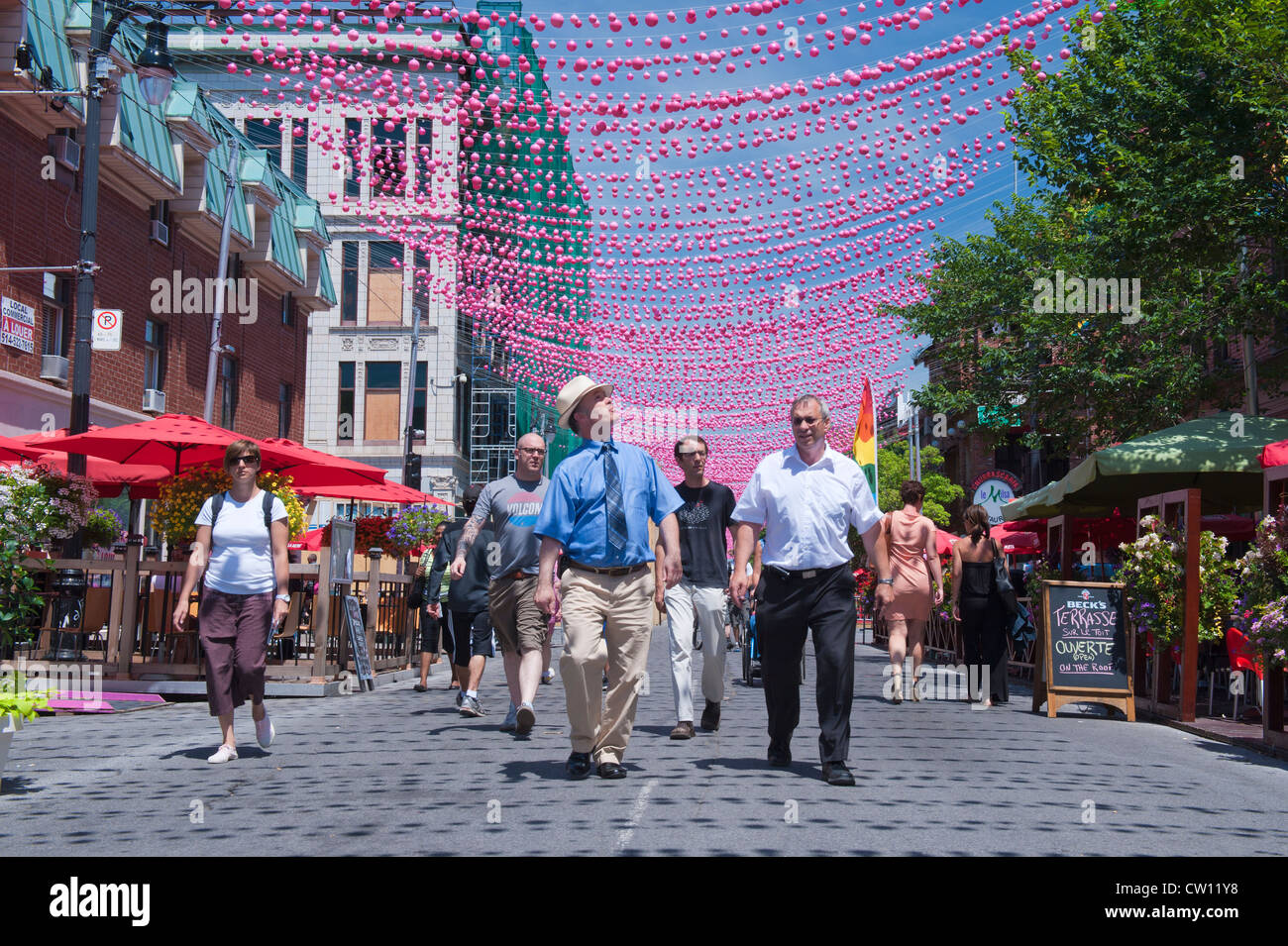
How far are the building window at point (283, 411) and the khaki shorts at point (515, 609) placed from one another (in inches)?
1168

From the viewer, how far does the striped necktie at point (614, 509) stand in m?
6.95

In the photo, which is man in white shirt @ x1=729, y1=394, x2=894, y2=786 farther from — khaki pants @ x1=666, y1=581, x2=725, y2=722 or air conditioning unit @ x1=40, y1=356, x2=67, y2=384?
air conditioning unit @ x1=40, y1=356, x2=67, y2=384

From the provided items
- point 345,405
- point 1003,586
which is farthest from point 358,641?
point 345,405

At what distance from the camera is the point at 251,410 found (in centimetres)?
3491

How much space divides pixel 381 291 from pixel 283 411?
42.1ft

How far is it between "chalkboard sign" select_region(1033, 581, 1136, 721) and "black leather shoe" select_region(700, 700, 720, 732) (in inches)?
138

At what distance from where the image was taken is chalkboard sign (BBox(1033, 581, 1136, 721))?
11.4 metres

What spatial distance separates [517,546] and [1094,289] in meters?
15.2

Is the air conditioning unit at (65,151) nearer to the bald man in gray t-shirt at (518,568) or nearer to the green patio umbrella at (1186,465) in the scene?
the bald man in gray t-shirt at (518,568)

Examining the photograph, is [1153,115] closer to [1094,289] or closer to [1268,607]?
[1094,289]

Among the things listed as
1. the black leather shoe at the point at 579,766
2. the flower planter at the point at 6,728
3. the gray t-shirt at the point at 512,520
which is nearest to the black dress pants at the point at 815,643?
the black leather shoe at the point at 579,766

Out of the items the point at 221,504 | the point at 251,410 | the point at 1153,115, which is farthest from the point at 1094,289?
the point at 251,410

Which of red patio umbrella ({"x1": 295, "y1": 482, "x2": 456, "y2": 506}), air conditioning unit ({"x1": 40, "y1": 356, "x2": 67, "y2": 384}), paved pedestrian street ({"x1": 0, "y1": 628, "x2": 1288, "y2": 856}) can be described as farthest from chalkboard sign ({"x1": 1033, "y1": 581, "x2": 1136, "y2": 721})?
air conditioning unit ({"x1": 40, "y1": 356, "x2": 67, "y2": 384})

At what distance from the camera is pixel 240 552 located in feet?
26.5
